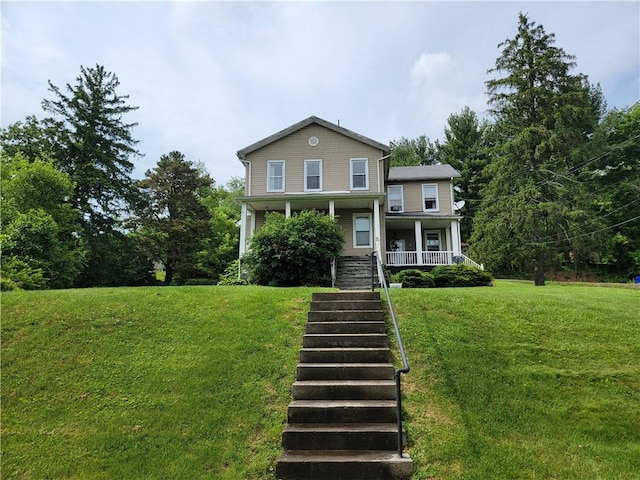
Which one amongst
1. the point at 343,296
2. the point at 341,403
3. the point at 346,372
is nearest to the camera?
the point at 341,403

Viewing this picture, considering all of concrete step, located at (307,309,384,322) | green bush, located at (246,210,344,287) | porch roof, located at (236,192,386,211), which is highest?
porch roof, located at (236,192,386,211)

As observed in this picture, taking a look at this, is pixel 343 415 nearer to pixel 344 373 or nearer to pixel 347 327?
pixel 344 373

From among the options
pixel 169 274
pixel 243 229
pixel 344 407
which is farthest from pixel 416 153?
pixel 344 407

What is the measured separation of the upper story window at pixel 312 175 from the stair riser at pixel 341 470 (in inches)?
606

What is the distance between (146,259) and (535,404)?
93.9 ft

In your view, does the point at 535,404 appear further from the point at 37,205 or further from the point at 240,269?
the point at 37,205

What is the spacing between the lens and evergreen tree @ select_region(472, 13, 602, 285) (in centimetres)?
1863

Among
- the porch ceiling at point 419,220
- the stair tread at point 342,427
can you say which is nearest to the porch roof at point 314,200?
the porch ceiling at point 419,220

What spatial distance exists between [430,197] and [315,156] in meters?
7.94

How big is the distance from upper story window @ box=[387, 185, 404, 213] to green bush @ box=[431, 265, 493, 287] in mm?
7600

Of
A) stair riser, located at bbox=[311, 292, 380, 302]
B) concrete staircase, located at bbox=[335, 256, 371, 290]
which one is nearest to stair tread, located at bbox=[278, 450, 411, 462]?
stair riser, located at bbox=[311, 292, 380, 302]

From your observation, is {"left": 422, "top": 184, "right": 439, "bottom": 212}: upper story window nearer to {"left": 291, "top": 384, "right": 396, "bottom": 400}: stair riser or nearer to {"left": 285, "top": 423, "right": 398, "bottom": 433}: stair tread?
{"left": 291, "top": 384, "right": 396, "bottom": 400}: stair riser

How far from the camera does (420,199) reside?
73.8 feet

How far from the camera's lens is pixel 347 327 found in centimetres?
696
